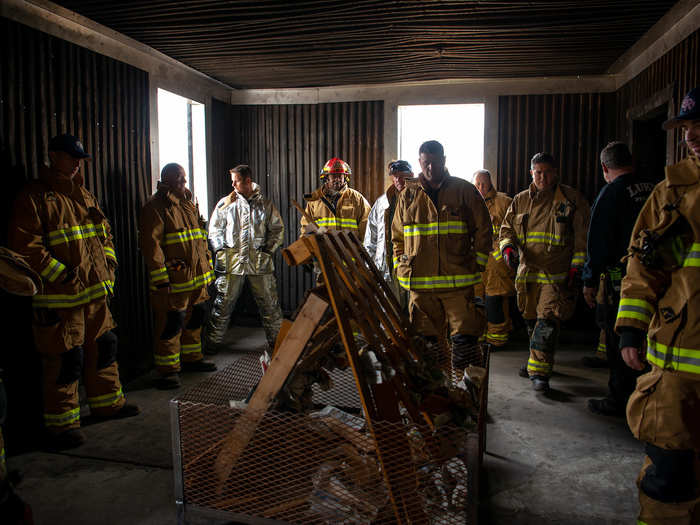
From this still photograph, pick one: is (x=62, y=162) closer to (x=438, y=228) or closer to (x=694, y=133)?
(x=438, y=228)

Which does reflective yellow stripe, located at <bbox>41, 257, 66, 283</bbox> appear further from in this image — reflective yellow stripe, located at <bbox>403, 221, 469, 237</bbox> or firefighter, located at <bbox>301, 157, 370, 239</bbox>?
firefighter, located at <bbox>301, 157, 370, 239</bbox>

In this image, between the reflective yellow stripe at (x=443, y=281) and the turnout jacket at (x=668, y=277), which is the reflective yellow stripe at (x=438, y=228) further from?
the turnout jacket at (x=668, y=277)

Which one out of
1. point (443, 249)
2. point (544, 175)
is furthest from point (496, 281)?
point (443, 249)

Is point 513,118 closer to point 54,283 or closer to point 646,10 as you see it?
point 646,10

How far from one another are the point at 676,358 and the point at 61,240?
378cm

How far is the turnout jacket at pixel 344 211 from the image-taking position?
21.3 feet

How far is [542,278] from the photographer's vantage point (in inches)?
184

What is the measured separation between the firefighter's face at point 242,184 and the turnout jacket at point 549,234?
9.71 ft

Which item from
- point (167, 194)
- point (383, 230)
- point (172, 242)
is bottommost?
point (172, 242)

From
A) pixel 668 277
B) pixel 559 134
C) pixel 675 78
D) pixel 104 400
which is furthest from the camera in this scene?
pixel 559 134

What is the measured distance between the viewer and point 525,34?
4961mm

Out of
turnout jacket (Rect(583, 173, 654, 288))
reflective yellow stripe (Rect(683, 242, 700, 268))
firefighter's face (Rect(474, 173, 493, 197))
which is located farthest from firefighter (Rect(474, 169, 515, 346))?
reflective yellow stripe (Rect(683, 242, 700, 268))

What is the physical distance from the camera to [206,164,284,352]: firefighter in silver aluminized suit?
6051 millimetres

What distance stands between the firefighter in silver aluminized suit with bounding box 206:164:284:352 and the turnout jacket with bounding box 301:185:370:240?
0.68 m
